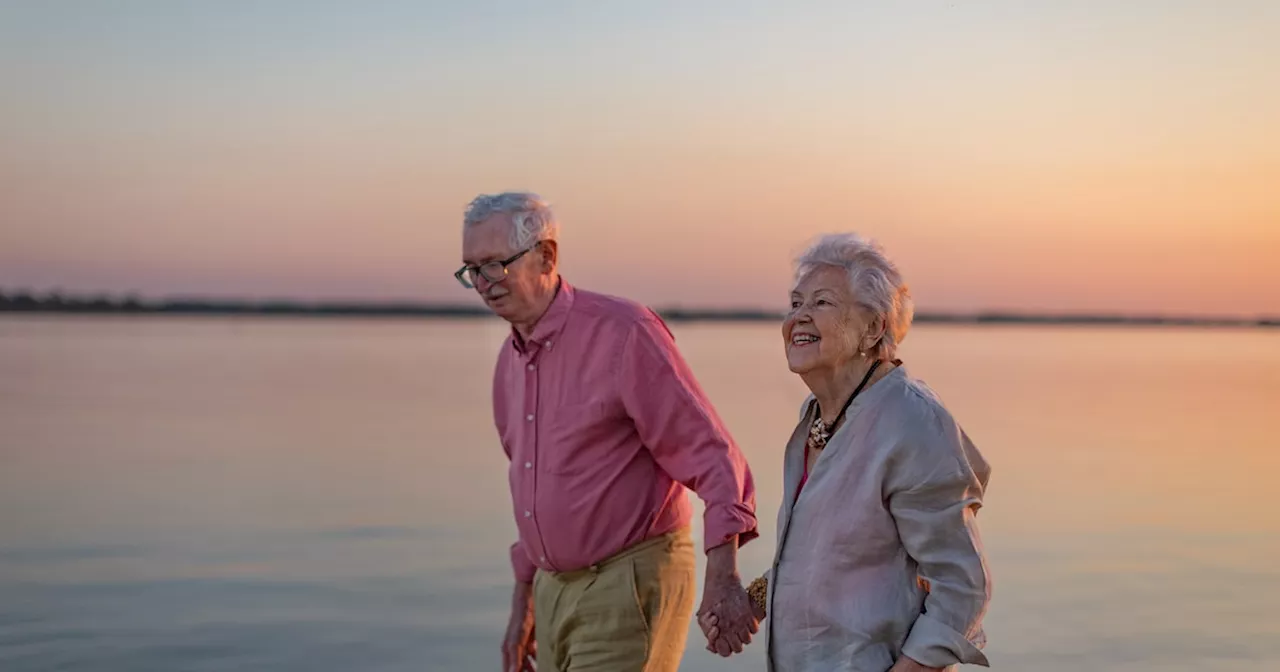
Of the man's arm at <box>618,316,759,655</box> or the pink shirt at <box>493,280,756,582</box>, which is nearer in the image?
the man's arm at <box>618,316,759,655</box>

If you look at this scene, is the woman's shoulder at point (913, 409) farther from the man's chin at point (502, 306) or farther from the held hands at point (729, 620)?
the man's chin at point (502, 306)

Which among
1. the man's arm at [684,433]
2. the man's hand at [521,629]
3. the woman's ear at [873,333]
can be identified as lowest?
the man's hand at [521,629]

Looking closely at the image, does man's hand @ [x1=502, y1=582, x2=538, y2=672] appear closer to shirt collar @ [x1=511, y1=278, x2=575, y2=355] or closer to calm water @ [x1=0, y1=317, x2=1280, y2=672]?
shirt collar @ [x1=511, y1=278, x2=575, y2=355]

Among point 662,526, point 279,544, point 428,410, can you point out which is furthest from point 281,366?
point 662,526

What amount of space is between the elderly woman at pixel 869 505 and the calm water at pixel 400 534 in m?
4.52

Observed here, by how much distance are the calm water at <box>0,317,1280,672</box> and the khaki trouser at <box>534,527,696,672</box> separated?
11.4 feet

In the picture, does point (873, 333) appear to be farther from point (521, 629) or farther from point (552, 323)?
point (521, 629)

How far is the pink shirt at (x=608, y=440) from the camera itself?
3.76 m

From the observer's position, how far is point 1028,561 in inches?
398

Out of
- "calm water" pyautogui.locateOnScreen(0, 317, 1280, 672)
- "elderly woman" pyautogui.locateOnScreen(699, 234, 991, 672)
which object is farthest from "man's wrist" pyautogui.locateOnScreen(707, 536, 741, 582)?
"calm water" pyautogui.locateOnScreen(0, 317, 1280, 672)

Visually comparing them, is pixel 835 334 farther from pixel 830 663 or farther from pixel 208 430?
pixel 208 430

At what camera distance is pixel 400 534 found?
427 inches

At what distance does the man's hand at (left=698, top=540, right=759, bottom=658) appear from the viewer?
3355 millimetres

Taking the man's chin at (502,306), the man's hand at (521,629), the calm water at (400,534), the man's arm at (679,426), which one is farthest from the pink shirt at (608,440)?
the calm water at (400,534)
